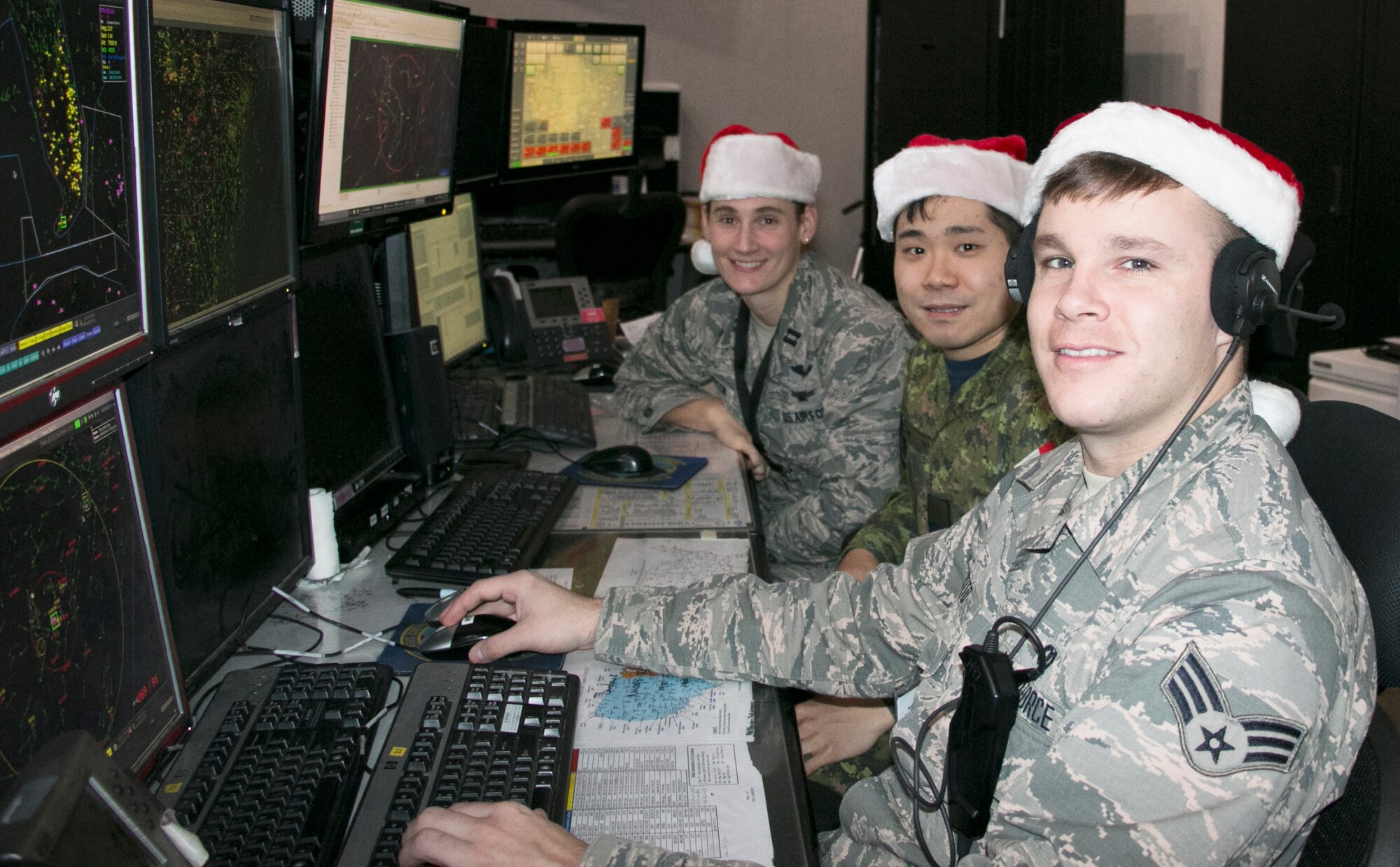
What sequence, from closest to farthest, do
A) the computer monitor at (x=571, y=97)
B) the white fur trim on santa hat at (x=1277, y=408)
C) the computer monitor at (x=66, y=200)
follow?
1. the computer monitor at (x=66, y=200)
2. the white fur trim on santa hat at (x=1277, y=408)
3. the computer monitor at (x=571, y=97)

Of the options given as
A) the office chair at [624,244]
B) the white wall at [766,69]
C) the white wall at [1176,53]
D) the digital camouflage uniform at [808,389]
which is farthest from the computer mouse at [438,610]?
the white wall at [766,69]

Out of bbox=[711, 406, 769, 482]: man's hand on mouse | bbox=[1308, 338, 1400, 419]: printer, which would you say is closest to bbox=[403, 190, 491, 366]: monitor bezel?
bbox=[711, 406, 769, 482]: man's hand on mouse

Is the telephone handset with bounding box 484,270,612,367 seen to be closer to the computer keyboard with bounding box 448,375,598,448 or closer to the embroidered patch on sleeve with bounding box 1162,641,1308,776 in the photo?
the computer keyboard with bounding box 448,375,598,448

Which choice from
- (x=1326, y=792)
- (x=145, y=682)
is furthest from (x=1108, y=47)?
(x=145, y=682)

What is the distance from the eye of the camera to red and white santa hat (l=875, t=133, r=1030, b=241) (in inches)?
Answer: 74.4

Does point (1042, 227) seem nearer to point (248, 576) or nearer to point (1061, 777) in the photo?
point (1061, 777)

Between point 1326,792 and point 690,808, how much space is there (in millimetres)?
506

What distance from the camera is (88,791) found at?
0.60 m

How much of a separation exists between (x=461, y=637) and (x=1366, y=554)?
895mm

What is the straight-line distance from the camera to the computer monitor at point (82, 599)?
2.42 feet

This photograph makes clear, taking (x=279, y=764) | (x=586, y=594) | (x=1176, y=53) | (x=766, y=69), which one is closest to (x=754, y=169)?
(x=586, y=594)

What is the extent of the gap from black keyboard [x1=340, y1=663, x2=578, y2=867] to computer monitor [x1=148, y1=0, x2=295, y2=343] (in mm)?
419

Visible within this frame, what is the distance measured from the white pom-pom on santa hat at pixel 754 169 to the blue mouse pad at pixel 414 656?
4.68 feet

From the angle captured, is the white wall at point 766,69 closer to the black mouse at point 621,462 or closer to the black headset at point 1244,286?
the black mouse at point 621,462
